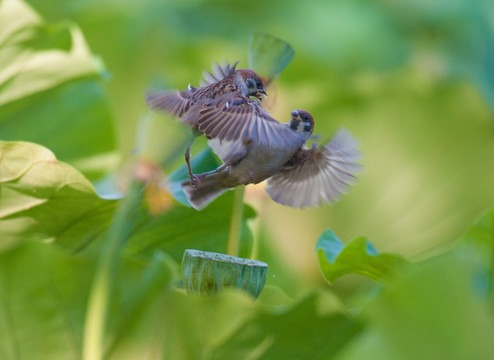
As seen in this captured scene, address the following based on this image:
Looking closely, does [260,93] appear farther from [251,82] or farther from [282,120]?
[282,120]

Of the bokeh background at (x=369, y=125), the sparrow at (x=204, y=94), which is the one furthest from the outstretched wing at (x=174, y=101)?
the bokeh background at (x=369, y=125)

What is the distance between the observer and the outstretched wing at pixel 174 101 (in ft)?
2.19

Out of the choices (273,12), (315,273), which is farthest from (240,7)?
(315,273)

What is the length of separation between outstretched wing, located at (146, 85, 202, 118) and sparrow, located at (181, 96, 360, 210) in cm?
2

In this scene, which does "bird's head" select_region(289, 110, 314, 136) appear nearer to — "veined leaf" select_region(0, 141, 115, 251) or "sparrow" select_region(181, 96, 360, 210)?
"sparrow" select_region(181, 96, 360, 210)

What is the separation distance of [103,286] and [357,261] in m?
0.26

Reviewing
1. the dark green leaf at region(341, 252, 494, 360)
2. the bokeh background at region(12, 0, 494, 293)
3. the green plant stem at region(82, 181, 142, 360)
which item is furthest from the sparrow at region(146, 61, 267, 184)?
the bokeh background at region(12, 0, 494, 293)

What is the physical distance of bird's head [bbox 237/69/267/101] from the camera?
27.1 inches

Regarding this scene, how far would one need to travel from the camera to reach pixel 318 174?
29.6 inches

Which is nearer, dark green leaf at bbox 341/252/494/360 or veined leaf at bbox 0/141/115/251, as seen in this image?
dark green leaf at bbox 341/252/494/360

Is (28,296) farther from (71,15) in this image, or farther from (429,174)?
(71,15)

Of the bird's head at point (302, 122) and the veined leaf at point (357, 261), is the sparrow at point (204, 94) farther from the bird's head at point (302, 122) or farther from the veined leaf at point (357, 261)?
the veined leaf at point (357, 261)

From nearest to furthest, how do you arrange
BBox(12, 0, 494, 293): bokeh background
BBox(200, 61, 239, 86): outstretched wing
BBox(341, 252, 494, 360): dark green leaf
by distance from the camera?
BBox(341, 252, 494, 360): dark green leaf
BBox(200, 61, 239, 86): outstretched wing
BBox(12, 0, 494, 293): bokeh background

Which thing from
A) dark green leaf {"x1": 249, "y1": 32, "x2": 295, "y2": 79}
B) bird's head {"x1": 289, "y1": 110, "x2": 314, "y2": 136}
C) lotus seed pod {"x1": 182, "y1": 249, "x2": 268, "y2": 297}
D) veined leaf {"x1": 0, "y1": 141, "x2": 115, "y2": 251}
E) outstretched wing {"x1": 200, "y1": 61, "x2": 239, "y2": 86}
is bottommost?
lotus seed pod {"x1": 182, "y1": 249, "x2": 268, "y2": 297}
